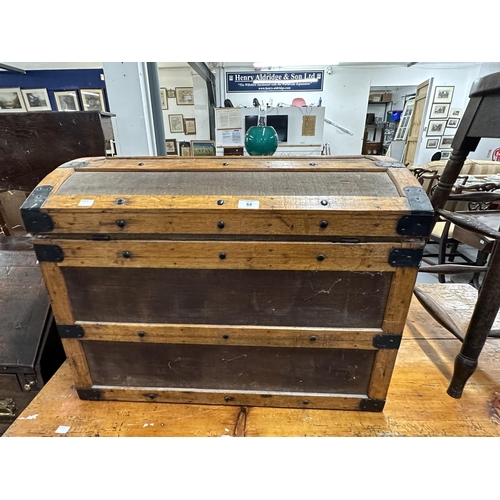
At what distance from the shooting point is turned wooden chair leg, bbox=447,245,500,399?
87 cm

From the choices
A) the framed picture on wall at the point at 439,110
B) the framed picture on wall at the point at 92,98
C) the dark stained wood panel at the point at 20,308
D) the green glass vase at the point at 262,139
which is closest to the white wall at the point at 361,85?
the framed picture on wall at the point at 439,110

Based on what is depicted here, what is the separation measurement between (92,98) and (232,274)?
4498mm

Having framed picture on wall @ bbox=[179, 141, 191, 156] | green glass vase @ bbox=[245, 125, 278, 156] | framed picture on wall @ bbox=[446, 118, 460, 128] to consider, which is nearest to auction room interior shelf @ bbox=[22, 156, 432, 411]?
green glass vase @ bbox=[245, 125, 278, 156]

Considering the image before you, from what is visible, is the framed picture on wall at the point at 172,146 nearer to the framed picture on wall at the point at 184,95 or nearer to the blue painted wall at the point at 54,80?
the framed picture on wall at the point at 184,95

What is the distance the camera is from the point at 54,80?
13.6 ft

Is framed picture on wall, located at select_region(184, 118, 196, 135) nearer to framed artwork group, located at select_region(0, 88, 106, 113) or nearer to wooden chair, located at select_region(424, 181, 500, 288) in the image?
framed artwork group, located at select_region(0, 88, 106, 113)

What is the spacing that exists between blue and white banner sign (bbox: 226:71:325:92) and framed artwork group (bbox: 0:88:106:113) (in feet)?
11.4

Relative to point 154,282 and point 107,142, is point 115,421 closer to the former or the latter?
point 154,282

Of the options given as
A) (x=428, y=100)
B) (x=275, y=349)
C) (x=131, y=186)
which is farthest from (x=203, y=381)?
(x=428, y=100)

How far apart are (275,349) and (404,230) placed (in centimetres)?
51

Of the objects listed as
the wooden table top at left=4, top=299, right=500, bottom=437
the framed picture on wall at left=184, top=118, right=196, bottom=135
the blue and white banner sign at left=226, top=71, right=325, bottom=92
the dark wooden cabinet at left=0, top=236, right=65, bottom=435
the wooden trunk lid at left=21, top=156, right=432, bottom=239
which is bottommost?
the wooden table top at left=4, top=299, right=500, bottom=437

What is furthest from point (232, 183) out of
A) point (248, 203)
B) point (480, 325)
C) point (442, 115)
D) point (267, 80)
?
point (442, 115)

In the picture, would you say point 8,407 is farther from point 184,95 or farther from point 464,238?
point 184,95

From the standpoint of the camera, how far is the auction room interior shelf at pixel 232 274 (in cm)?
78
